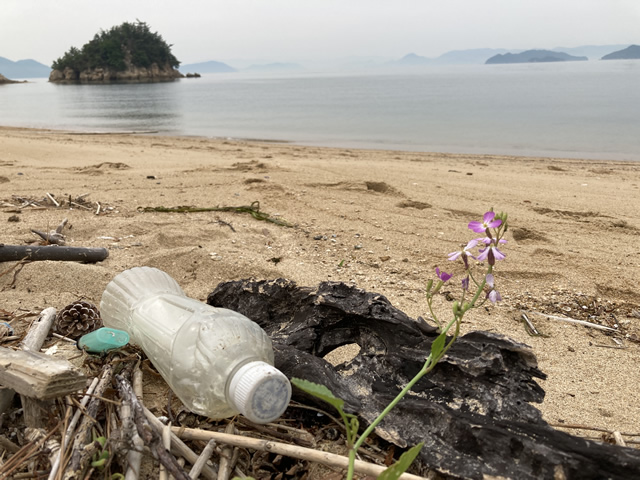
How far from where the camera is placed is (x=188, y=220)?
15.1 feet

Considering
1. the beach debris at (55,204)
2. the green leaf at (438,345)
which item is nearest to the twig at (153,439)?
the green leaf at (438,345)

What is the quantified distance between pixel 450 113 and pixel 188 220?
23.1 m

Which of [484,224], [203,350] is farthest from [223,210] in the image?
[484,224]

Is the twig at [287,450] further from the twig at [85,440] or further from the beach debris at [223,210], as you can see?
the beach debris at [223,210]

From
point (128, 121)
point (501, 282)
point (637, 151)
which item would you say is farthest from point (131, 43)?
point (501, 282)

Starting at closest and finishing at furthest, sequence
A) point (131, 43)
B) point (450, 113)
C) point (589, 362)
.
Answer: point (589, 362)
point (450, 113)
point (131, 43)

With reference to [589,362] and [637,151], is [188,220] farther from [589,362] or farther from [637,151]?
[637,151]

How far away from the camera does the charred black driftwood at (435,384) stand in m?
1.28

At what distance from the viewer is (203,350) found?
1.52m

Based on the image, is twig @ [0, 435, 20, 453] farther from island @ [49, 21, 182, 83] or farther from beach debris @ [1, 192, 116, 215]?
island @ [49, 21, 182, 83]

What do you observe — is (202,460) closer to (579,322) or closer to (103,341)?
(103,341)

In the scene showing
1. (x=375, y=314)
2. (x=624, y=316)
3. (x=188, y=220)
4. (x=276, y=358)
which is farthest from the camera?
(x=188, y=220)

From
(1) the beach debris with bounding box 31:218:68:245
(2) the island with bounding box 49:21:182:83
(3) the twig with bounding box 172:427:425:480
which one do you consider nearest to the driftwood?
(1) the beach debris with bounding box 31:218:68:245

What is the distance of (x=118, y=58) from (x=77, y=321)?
99.9m
